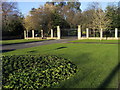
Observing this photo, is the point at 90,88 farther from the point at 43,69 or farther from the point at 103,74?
the point at 43,69

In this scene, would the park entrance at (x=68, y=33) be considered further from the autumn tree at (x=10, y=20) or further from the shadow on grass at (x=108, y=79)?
the shadow on grass at (x=108, y=79)

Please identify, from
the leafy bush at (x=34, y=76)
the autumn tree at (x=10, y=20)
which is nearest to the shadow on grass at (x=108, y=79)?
the leafy bush at (x=34, y=76)

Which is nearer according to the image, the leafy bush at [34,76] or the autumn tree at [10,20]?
the leafy bush at [34,76]

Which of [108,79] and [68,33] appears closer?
[108,79]

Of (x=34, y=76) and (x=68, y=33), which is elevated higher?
(x=68, y=33)

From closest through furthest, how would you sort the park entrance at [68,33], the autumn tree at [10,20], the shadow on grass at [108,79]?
the shadow on grass at [108,79] < the autumn tree at [10,20] < the park entrance at [68,33]

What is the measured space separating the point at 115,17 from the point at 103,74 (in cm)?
2992

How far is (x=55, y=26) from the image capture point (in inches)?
1508

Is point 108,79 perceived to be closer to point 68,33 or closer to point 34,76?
point 34,76

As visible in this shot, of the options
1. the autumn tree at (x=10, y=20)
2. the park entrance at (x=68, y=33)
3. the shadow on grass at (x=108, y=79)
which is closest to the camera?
the shadow on grass at (x=108, y=79)

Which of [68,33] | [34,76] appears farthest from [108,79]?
[68,33]

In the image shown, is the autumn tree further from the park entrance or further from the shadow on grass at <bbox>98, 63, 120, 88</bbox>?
the shadow on grass at <bbox>98, 63, 120, 88</bbox>

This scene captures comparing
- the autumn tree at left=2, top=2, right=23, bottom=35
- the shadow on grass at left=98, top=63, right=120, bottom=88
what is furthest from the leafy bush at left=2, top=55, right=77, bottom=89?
the autumn tree at left=2, top=2, right=23, bottom=35

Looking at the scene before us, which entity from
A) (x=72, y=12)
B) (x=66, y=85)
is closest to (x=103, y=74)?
(x=66, y=85)
